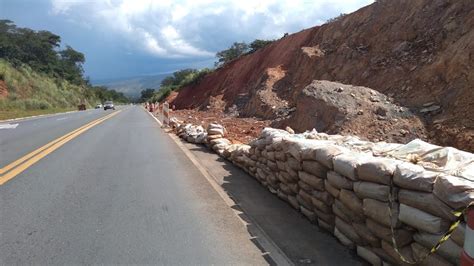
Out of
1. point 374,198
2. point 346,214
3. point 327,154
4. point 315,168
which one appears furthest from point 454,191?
point 315,168

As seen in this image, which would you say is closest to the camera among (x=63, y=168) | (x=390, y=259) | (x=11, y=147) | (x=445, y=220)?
(x=445, y=220)

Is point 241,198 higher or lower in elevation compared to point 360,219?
lower

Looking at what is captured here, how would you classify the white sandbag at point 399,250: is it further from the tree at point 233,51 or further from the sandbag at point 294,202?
the tree at point 233,51

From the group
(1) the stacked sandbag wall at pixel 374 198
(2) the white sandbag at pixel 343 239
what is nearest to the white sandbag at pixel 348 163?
(1) the stacked sandbag wall at pixel 374 198

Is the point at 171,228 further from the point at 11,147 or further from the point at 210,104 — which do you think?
the point at 210,104

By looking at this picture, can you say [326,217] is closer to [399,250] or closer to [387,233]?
[387,233]

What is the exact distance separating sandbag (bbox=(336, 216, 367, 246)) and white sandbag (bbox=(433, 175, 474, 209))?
1.34 m

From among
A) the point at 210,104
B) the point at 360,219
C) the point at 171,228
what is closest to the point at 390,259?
the point at 360,219

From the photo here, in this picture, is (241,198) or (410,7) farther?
(410,7)

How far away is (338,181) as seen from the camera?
17.0 feet

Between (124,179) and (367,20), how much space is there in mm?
17465

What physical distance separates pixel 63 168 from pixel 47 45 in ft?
305

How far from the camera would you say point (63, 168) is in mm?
9648

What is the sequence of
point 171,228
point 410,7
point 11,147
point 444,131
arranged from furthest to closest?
point 410,7 → point 11,147 → point 444,131 → point 171,228
